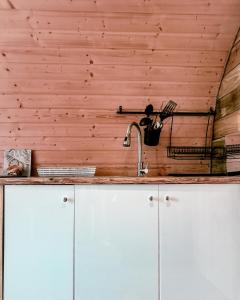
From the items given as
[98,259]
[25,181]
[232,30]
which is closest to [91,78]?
[25,181]

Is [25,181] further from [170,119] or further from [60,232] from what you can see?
[170,119]

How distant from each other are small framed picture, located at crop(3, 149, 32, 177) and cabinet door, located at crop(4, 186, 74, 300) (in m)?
0.46

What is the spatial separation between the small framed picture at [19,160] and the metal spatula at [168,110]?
1071mm

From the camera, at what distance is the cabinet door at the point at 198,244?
1.71m

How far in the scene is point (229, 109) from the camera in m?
2.08

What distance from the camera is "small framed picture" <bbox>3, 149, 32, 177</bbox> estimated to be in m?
Result: 2.16

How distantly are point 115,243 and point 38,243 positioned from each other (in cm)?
46

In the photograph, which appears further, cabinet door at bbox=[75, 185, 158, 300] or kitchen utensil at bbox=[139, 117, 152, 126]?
kitchen utensil at bbox=[139, 117, 152, 126]

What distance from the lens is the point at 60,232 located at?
1.70 metres

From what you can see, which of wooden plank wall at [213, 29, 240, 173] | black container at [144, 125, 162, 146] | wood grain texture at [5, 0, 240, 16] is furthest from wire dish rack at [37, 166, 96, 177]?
wood grain texture at [5, 0, 240, 16]

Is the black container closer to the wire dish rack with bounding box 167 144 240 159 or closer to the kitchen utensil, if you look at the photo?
the kitchen utensil

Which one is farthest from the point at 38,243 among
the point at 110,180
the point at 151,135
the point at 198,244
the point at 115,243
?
the point at 151,135

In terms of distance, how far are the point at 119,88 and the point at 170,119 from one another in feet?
1.57

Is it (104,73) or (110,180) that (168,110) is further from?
(110,180)
